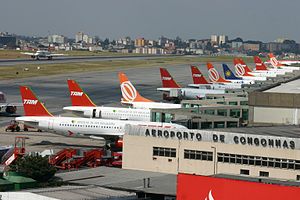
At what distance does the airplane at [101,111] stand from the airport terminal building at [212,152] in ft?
107

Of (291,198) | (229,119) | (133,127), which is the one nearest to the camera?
(291,198)

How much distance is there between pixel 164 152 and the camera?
186 feet

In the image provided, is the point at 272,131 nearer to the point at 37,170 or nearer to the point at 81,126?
the point at 37,170

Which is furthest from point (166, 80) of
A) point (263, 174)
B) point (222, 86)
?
point (263, 174)

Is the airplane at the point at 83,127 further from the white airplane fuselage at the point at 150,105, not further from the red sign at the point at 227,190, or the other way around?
the red sign at the point at 227,190

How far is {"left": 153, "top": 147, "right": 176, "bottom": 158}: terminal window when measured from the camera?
185 feet

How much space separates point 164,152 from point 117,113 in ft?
119

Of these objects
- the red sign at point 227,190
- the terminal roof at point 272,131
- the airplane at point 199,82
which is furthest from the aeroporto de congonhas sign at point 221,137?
the airplane at point 199,82

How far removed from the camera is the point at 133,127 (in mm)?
57844

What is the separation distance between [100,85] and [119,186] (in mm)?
124034

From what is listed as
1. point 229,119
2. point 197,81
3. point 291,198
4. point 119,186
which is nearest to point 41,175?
point 119,186

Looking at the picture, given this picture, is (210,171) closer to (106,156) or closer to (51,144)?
(106,156)

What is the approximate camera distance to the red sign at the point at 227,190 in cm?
3678

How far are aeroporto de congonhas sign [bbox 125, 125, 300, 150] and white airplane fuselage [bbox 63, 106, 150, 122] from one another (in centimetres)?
3278
